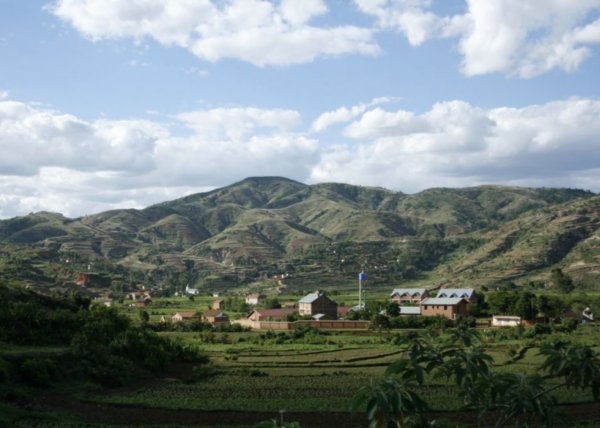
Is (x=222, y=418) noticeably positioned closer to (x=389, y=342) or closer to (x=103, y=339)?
(x=103, y=339)

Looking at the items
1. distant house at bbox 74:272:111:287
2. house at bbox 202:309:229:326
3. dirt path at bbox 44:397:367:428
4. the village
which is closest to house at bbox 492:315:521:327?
the village

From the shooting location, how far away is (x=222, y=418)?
2842cm

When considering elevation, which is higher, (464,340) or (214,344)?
(464,340)

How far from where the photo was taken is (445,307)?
9338 centimetres

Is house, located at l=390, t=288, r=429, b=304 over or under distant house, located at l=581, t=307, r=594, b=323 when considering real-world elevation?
over

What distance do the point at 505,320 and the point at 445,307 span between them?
1354 centimetres

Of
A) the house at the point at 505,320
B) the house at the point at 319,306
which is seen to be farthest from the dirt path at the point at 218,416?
the house at the point at 319,306

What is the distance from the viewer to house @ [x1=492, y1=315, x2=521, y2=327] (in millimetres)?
79750

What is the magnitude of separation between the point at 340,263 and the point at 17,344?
524 feet

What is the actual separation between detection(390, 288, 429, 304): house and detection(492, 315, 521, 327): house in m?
27.6

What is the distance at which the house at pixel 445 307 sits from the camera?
92250 mm

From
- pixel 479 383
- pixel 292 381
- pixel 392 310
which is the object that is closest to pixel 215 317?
pixel 392 310

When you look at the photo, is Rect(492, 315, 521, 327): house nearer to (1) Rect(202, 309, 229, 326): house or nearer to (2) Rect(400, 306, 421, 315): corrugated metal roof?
(2) Rect(400, 306, 421, 315): corrugated metal roof

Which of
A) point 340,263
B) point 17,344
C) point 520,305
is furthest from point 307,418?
point 340,263
